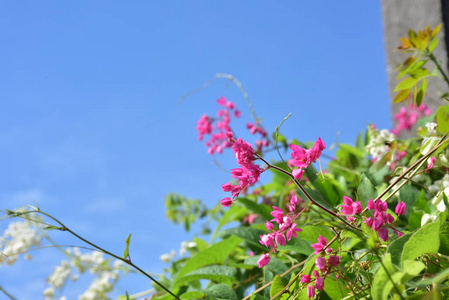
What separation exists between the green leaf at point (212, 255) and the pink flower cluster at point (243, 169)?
53 cm

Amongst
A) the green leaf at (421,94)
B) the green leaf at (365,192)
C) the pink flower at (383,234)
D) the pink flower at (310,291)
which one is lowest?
the pink flower at (310,291)

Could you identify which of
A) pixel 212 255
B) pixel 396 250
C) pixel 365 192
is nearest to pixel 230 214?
pixel 212 255

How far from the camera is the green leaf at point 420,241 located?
650mm

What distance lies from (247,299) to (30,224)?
143 cm

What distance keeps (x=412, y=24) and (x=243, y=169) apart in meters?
2.01

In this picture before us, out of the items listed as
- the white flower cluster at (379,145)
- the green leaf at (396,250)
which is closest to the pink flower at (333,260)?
the green leaf at (396,250)

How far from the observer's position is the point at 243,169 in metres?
0.77

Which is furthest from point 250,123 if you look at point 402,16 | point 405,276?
point 405,276

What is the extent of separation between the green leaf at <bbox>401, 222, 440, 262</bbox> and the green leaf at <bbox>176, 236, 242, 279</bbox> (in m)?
0.68

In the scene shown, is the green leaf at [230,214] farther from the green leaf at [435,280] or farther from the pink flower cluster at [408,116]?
the green leaf at [435,280]

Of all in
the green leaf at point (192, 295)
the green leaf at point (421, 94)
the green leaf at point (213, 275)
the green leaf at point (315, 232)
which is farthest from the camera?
the green leaf at point (421, 94)

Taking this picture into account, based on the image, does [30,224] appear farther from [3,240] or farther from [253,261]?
[253,261]

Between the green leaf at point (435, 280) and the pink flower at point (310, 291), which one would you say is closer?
the green leaf at point (435, 280)

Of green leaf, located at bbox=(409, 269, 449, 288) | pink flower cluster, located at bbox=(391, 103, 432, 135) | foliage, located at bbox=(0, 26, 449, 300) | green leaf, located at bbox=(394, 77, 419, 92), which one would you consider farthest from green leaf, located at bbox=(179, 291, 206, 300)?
pink flower cluster, located at bbox=(391, 103, 432, 135)
